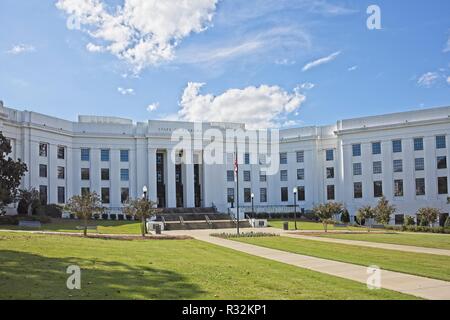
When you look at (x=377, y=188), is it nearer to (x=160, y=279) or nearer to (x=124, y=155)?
(x=124, y=155)

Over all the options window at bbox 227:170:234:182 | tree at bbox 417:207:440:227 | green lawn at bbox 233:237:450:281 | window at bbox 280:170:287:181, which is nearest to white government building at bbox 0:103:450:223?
window at bbox 227:170:234:182

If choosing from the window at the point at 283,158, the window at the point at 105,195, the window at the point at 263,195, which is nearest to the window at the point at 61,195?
the window at the point at 105,195

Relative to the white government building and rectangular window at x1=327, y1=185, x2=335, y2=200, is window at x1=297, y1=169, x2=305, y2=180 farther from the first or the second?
rectangular window at x1=327, y1=185, x2=335, y2=200

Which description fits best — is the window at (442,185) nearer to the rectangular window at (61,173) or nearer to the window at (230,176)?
the window at (230,176)

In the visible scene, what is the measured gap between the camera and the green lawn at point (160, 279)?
33.3 ft

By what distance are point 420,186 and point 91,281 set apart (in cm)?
5465

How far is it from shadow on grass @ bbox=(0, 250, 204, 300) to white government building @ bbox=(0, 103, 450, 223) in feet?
140

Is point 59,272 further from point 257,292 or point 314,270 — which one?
point 314,270

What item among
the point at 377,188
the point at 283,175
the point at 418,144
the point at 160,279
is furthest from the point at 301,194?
the point at 160,279

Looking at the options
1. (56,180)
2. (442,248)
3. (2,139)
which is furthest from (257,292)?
(56,180)

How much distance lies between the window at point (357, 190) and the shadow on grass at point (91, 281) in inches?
2044

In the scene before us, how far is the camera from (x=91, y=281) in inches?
452

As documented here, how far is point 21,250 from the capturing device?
17.8 m

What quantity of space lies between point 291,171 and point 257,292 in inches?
2299
